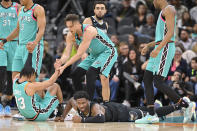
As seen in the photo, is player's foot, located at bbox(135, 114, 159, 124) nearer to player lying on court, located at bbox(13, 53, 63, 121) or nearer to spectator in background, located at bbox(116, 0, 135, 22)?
player lying on court, located at bbox(13, 53, 63, 121)

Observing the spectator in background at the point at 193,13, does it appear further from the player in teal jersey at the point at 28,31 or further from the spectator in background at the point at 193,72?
the player in teal jersey at the point at 28,31

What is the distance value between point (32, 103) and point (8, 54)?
1.69 meters

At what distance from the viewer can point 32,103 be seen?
728 centimetres

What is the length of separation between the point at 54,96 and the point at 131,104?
3531 mm

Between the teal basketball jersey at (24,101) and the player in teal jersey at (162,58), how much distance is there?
1759mm

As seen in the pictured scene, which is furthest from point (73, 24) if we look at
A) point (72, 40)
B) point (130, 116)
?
point (130, 116)

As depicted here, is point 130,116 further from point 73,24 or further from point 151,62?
point 73,24

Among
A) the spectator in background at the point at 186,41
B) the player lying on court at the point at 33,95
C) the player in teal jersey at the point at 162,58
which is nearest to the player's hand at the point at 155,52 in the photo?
the player in teal jersey at the point at 162,58

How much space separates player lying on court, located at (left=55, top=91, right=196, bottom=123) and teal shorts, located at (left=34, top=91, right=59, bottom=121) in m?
0.21

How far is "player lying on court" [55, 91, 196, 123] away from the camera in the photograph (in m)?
7.02

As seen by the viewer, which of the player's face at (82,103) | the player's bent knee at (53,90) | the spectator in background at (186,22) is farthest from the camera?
the spectator in background at (186,22)

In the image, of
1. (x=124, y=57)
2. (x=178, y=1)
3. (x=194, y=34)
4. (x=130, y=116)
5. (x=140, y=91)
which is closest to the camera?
(x=130, y=116)

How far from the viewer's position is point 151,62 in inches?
281

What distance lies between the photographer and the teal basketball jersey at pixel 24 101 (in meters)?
7.17
